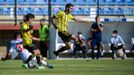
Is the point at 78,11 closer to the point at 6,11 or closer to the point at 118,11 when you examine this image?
the point at 118,11

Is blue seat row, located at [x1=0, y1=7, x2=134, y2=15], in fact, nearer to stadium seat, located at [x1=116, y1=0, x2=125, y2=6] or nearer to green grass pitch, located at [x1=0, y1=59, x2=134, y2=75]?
stadium seat, located at [x1=116, y1=0, x2=125, y2=6]

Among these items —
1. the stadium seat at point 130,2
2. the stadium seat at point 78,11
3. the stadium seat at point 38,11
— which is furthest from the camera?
the stadium seat at point 130,2

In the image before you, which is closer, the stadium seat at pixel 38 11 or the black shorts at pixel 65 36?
the black shorts at pixel 65 36

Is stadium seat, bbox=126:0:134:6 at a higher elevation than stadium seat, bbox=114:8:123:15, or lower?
higher

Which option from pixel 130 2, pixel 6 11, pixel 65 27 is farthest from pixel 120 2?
pixel 65 27

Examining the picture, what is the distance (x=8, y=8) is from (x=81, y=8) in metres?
4.81

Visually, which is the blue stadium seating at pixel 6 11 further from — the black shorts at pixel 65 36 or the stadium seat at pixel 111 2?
the black shorts at pixel 65 36

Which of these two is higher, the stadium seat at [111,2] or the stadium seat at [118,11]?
the stadium seat at [111,2]

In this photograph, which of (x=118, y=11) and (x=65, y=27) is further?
(x=118, y=11)

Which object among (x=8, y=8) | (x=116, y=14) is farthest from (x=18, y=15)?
(x=116, y=14)

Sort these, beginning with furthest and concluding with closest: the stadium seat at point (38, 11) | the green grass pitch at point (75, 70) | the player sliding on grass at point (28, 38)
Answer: the stadium seat at point (38, 11)
the player sliding on grass at point (28, 38)
the green grass pitch at point (75, 70)

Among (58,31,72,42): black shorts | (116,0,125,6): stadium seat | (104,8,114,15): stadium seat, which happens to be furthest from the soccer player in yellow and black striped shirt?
(116,0,125,6): stadium seat

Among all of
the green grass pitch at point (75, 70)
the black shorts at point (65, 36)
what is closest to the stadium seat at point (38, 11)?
the black shorts at point (65, 36)

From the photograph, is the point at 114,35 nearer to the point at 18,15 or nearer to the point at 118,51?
the point at 118,51
